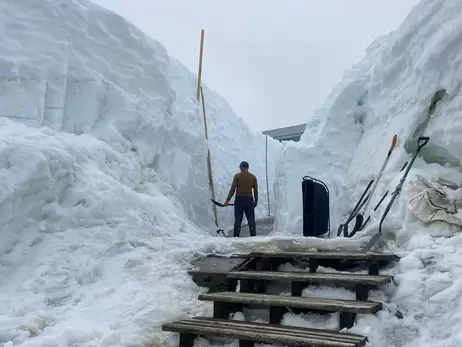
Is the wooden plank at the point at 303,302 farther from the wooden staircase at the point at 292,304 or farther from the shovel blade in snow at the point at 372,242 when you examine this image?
the shovel blade in snow at the point at 372,242

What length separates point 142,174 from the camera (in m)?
7.03

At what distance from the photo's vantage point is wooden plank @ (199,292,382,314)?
9.88 feet

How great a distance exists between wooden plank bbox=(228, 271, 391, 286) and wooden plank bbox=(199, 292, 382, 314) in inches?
6.7

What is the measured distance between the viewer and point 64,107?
6773 mm

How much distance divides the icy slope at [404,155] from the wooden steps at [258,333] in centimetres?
25

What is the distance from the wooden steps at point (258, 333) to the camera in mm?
2746

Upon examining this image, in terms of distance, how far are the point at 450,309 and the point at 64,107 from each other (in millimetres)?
5556

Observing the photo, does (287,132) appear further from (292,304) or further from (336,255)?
(292,304)

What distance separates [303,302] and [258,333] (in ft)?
1.45

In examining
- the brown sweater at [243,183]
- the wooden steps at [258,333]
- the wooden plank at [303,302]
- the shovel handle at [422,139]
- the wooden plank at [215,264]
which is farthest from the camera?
the brown sweater at [243,183]

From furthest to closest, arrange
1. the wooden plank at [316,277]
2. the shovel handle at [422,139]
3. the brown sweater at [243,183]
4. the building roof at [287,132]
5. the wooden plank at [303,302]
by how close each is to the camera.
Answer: the building roof at [287,132] → the brown sweater at [243,183] → the shovel handle at [422,139] → the wooden plank at [316,277] → the wooden plank at [303,302]

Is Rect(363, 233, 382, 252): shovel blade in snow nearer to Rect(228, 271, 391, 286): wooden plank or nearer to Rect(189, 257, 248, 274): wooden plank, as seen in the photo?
Rect(228, 271, 391, 286): wooden plank

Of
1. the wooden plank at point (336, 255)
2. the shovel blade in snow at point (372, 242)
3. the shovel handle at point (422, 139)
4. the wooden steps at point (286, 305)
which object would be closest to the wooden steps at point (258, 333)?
the wooden steps at point (286, 305)

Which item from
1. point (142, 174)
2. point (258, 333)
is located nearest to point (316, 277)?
point (258, 333)
